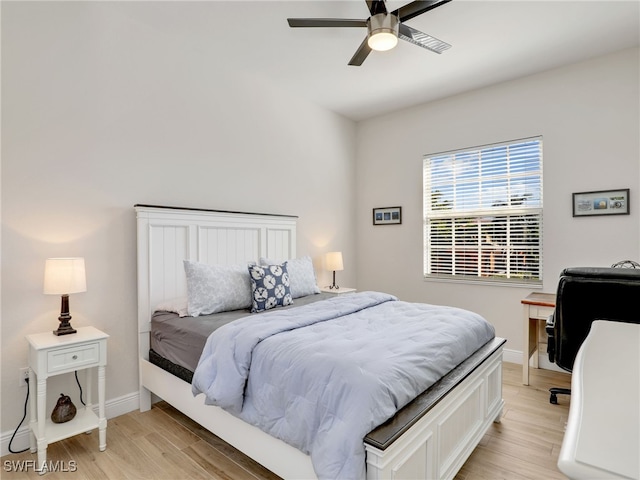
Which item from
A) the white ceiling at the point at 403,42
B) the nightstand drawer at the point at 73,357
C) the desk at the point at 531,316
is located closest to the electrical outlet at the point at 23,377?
the nightstand drawer at the point at 73,357

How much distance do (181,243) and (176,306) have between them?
563 mm

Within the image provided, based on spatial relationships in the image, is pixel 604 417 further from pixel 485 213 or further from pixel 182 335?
pixel 485 213

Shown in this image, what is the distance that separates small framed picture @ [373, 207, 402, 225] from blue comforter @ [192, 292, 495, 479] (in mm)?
2373

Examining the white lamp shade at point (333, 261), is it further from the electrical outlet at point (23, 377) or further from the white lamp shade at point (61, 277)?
the electrical outlet at point (23, 377)

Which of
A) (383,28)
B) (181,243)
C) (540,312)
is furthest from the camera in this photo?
(540,312)

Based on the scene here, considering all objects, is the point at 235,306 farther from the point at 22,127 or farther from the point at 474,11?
the point at 474,11

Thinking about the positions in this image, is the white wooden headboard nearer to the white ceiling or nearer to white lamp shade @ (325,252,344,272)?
white lamp shade @ (325,252,344,272)

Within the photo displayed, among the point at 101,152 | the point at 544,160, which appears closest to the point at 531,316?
the point at 544,160

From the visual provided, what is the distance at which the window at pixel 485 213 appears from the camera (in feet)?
12.1

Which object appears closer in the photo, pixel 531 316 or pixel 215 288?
pixel 215 288

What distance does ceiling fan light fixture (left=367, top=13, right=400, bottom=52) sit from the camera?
2197mm

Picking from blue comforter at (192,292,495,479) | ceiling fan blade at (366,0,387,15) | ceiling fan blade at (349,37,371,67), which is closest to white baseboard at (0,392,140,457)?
blue comforter at (192,292,495,479)

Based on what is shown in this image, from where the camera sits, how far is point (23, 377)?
2285 mm

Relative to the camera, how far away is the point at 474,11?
2625mm
